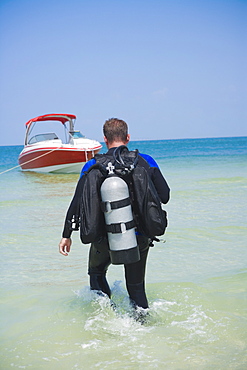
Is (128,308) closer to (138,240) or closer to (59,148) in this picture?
(138,240)

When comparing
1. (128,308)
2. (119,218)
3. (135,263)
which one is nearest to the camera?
(119,218)

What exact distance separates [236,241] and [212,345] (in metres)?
3.36

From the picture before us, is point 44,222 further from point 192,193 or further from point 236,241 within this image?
point 192,193

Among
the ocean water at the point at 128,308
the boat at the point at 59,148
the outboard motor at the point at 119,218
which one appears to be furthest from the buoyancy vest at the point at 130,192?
the boat at the point at 59,148

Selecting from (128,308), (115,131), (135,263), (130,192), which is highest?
(115,131)

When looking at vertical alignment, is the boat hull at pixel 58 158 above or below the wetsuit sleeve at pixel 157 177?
below

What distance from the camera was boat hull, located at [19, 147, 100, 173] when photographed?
778 inches

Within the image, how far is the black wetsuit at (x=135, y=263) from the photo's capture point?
3104mm

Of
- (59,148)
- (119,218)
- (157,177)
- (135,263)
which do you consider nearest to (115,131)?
(157,177)

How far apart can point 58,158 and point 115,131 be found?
680 inches

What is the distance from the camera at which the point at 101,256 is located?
11.0ft

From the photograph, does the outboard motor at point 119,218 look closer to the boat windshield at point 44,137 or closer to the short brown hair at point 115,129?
the short brown hair at point 115,129

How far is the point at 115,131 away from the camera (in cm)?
311

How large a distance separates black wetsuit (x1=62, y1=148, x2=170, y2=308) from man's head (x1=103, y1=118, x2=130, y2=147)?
0.08 metres
